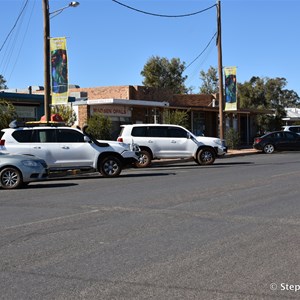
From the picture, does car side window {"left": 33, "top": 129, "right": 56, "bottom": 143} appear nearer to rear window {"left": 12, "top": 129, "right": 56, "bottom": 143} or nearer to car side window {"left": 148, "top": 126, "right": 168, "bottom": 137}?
rear window {"left": 12, "top": 129, "right": 56, "bottom": 143}

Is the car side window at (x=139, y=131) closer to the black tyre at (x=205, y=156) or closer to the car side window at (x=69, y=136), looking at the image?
the black tyre at (x=205, y=156)

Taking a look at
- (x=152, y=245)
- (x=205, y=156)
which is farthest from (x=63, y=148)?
(x=152, y=245)

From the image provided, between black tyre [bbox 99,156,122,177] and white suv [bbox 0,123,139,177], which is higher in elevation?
white suv [bbox 0,123,139,177]

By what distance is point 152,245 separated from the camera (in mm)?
6742

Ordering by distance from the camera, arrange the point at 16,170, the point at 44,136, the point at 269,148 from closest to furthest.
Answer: the point at 16,170
the point at 44,136
the point at 269,148

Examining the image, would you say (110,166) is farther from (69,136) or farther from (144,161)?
(144,161)

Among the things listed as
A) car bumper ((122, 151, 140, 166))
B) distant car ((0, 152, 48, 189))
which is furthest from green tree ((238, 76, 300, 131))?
distant car ((0, 152, 48, 189))

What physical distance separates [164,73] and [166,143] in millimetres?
47432

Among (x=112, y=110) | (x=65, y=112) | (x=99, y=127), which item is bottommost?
(x=99, y=127)

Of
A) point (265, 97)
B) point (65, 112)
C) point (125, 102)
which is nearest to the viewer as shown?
point (65, 112)

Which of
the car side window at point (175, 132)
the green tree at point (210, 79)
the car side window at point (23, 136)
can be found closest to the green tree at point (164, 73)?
the green tree at point (210, 79)

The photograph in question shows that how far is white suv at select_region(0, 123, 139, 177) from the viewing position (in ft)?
53.9

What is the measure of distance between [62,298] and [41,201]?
6640 millimetres

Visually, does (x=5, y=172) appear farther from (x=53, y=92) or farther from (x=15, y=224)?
(x=53, y=92)
